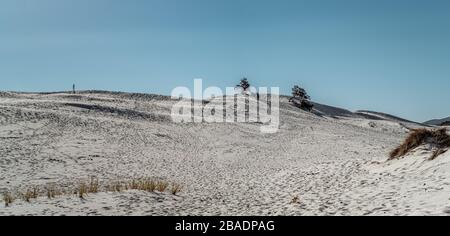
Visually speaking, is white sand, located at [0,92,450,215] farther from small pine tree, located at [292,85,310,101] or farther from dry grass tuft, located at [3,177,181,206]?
small pine tree, located at [292,85,310,101]

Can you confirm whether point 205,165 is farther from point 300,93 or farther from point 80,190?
point 300,93

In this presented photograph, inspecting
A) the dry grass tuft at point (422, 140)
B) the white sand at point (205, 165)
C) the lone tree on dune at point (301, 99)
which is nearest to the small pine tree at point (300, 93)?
the lone tree on dune at point (301, 99)

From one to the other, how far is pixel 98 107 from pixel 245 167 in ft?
94.6

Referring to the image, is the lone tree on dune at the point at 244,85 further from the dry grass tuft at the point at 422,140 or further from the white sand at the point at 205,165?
the dry grass tuft at the point at 422,140

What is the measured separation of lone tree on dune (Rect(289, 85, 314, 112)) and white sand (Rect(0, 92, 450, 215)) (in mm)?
23279

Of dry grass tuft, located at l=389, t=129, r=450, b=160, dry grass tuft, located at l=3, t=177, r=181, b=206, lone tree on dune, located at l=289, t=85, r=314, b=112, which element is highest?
lone tree on dune, located at l=289, t=85, r=314, b=112

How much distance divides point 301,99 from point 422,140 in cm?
6546

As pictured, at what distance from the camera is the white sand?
556 inches

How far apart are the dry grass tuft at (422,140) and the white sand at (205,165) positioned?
2.65 feet

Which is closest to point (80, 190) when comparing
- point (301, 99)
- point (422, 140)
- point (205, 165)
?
point (422, 140)

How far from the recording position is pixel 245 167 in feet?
101

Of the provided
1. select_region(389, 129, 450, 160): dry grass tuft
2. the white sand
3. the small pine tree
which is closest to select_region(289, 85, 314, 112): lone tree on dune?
the small pine tree

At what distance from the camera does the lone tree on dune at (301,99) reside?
271 feet
